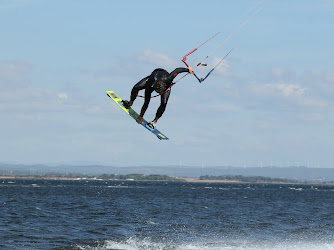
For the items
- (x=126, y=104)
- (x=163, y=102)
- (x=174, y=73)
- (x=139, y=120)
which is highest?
(x=174, y=73)

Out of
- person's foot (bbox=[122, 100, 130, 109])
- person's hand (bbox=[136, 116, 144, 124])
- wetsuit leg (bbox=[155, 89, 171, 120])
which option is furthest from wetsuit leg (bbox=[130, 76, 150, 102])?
person's foot (bbox=[122, 100, 130, 109])

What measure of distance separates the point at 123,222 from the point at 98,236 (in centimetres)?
959

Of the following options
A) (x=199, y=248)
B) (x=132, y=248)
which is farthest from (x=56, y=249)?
(x=199, y=248)

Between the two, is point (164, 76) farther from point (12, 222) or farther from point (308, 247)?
point (12, 222)

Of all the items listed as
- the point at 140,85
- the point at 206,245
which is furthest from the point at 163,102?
the point at 206,245

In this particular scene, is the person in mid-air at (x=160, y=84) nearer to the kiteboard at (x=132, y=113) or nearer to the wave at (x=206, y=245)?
the kiteboard at (x=132, y=113)

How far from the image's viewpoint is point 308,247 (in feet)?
107

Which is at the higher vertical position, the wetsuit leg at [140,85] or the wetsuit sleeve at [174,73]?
the wetsuit sleeve at [174,73]

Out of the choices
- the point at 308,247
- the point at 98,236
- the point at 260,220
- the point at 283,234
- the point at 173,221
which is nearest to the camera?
the point at 308,247

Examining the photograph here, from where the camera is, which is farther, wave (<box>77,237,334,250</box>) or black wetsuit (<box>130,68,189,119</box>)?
wave (<box>77,237,334,250</box>)

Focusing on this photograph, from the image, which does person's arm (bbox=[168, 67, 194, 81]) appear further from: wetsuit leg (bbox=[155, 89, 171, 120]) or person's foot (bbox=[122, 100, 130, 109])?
person's foot (bbox=[122, 100, 130, 109])

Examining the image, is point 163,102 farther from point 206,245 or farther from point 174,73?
point 206,245

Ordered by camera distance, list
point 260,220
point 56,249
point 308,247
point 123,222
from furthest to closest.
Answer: point 260,220, point 123,222, point 308,247, point 56,249

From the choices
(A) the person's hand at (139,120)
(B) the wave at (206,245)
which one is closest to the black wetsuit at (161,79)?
(A) the person's hand at (139,120)
